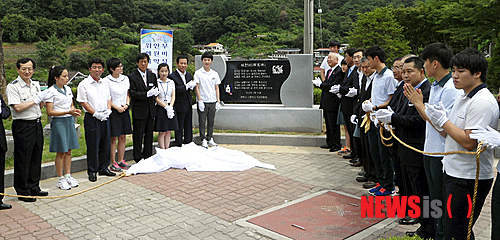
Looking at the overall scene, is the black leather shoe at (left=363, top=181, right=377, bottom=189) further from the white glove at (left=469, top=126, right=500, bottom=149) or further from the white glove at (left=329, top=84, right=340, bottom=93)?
the white glove at (left=469, top=126, right=500, bottom=149)

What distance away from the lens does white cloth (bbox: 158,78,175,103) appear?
24.0 ft

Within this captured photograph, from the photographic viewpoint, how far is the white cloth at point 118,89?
6.53 m

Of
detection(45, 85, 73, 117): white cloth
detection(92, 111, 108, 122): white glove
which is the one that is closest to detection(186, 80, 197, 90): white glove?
detection(92, 111, 108, 122): white glove

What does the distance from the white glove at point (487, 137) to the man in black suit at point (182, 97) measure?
5809 mm

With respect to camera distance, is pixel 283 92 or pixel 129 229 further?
pixel 283 92

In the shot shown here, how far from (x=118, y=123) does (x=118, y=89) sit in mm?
554

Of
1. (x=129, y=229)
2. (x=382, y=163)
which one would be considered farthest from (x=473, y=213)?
(x=129, y=229)

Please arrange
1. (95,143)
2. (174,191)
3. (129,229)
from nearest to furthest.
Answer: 1. (129,229)
2. (174,191)
3. (95,143)

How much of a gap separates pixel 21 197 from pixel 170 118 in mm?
2750

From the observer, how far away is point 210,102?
845 centimetres

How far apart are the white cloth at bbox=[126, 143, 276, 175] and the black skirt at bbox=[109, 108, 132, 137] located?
2.00ft

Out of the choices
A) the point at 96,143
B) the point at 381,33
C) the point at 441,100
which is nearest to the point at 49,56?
the point at 381,33

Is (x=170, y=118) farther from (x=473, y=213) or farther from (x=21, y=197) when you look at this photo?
(x=473, y=213)

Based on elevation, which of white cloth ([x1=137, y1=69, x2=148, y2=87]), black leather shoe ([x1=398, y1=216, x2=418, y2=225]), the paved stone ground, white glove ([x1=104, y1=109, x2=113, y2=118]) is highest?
white cloth ([x1=137, y1=69, x2=148, y2=87])
